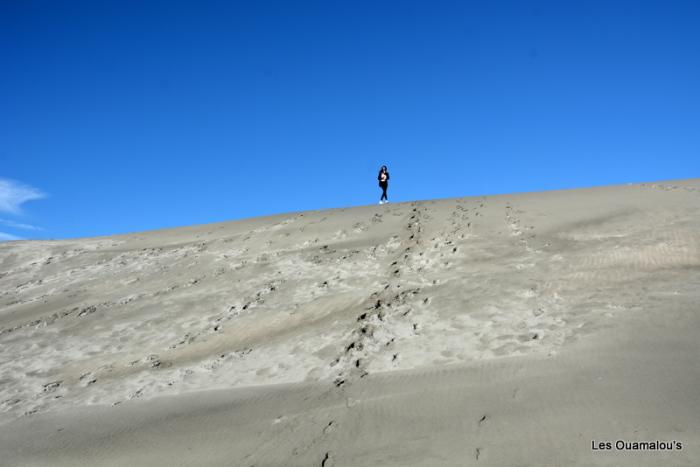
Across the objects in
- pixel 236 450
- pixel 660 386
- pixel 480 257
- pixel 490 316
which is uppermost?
pixel 480 257

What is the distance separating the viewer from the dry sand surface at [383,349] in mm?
4152

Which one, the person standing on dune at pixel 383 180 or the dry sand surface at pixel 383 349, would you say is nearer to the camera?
the dry sand surface at pixel 383 349

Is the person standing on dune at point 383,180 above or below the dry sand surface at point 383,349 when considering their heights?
above

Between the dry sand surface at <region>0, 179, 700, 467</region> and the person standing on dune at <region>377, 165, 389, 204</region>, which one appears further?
the person standing on dune at <region>377, 165, 389, 204</region>

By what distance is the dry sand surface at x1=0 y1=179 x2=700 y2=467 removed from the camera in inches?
163

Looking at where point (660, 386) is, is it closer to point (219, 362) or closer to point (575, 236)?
point (219, 362)

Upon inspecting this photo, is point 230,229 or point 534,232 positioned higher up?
point 230,229

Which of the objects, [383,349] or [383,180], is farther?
[383,180]

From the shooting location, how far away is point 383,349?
6.02 m

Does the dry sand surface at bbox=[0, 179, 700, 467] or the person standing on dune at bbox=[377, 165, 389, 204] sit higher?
the person standing on dune at bbox=[377, 165, 389, 204]

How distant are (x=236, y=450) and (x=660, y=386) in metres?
3.50

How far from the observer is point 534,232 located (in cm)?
1000

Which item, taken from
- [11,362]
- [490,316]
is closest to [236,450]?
[490,316]

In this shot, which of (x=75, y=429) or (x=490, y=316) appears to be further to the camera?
(x=490, y=316)
